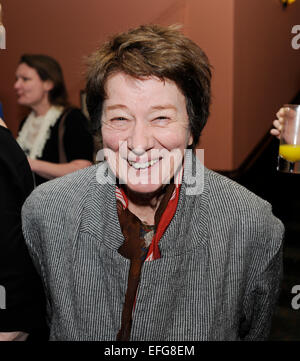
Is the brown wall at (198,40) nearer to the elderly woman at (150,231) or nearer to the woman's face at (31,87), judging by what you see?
the woman's face at (31,87)

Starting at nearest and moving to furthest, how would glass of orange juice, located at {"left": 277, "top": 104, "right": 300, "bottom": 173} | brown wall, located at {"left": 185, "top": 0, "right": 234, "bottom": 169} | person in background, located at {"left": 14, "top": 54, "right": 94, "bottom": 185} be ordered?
glass of orange juice, located at {"left": 277, "top": 104, "right": 300, "bottom": 173}, person in background, located at {"left": 14, "top": 54, "right": 94, "bottom": 185}, brown wall, located at {"left": 185, "top": 0, "right": 234, "bottom": 169}

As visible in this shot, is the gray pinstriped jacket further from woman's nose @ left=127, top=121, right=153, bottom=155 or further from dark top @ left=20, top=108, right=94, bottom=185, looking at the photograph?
dark top @ left=20, top=108, right=94, bottom=185

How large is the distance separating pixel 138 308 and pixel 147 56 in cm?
74

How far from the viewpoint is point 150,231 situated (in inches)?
52.5

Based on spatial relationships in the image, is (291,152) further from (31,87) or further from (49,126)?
(31,87)

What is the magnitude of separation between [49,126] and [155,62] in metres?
1.59

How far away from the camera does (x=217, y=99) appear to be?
4.29 m

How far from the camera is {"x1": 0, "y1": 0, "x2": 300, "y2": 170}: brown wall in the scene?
414cm

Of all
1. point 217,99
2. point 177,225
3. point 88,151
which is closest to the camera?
point 177,225

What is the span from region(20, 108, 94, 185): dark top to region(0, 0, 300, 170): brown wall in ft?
4.97

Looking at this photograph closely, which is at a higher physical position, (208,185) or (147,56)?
(147,56)

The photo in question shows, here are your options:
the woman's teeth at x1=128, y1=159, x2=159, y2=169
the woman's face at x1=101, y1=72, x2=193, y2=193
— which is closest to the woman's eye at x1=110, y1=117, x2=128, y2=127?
the woman's face at x1=101, y1=72, x2=193, y2=193
